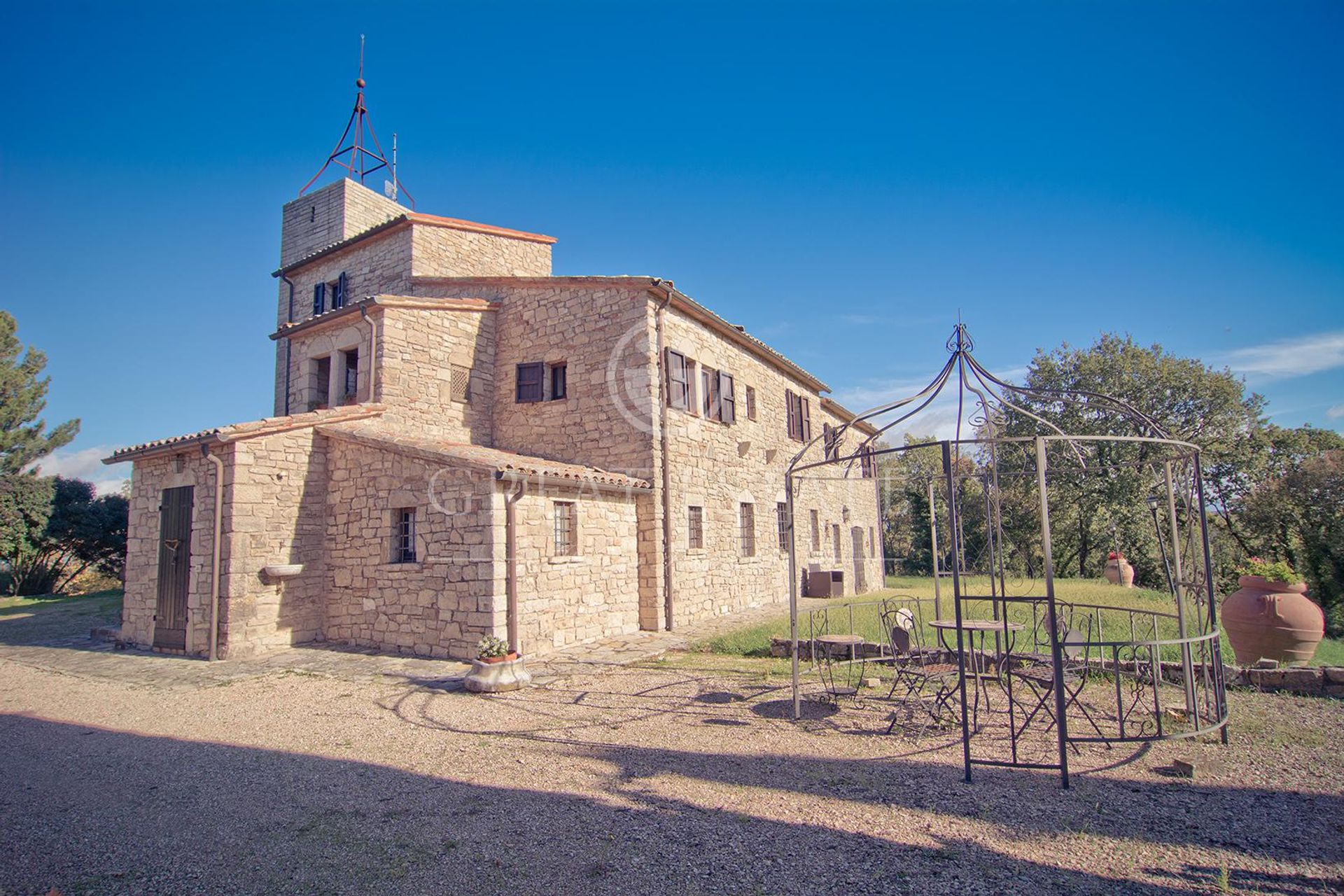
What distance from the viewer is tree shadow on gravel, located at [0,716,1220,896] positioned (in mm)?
3389

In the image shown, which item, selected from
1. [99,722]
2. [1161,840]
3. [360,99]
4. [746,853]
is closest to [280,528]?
[99,722]

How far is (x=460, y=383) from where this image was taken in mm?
13453

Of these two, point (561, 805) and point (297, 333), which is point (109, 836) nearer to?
point (561, 805)

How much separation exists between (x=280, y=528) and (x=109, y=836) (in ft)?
22.2

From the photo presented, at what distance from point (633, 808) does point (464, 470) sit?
6009 mm

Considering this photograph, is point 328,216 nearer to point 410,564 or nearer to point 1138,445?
point 410,564

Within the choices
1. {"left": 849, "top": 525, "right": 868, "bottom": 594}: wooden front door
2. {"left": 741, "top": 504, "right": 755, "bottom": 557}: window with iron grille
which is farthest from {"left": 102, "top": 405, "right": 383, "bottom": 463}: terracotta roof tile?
{"left": 849, "top": 525, "right": 868, "bottom": 594}: wooden front door

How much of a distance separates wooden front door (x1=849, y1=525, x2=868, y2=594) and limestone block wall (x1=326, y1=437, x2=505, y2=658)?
14.7 m

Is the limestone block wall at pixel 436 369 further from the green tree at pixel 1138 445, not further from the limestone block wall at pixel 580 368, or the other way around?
the green tree at pixel 1138 445

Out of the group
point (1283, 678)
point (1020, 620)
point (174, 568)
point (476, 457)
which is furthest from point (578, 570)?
point (1283, 678)

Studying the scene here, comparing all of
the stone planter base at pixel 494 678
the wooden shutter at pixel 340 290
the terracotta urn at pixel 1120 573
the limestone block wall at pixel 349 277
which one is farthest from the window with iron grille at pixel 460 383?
the terracotta urn at pixel 1120 573

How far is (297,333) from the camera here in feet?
46.8

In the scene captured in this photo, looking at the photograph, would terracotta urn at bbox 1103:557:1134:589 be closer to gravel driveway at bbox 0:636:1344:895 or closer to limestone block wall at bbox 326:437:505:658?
gravel driveway at bbox 0:636:1344:895

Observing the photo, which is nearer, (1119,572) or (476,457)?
(476,457)
